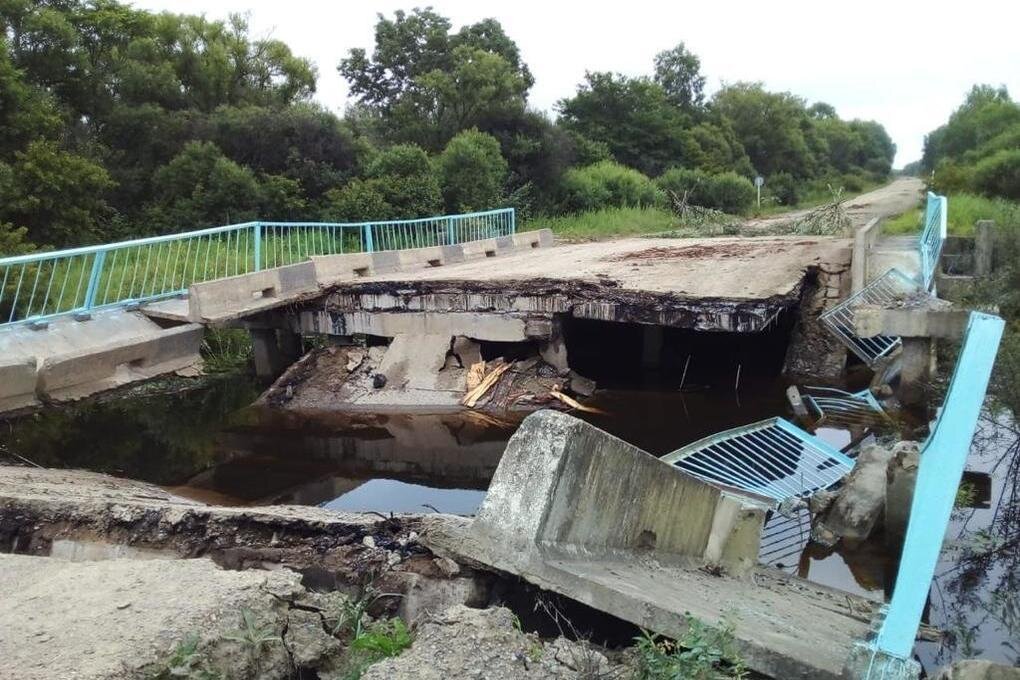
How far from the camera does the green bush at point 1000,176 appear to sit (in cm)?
2641

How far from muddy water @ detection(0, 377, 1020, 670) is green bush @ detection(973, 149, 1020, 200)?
21.3 metres

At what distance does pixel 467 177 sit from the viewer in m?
22.4

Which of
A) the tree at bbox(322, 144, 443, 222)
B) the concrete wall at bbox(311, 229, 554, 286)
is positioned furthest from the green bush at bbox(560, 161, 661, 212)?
the concrete wall at bbox(311, 229, 554, 286)

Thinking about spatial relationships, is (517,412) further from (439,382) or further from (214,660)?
(214,660)

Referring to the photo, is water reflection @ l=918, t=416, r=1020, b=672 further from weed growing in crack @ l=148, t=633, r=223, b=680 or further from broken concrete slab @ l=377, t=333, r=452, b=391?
broken concrete slab @ l=377, t=333, r=452, b=391

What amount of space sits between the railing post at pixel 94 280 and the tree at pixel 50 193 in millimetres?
6327

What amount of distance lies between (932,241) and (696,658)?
10.5 meters

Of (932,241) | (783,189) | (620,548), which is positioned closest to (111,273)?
(620,548)

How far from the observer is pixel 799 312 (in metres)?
11.2

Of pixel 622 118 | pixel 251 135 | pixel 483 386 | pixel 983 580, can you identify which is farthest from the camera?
pixel 622 118

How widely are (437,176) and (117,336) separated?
13.8 metres

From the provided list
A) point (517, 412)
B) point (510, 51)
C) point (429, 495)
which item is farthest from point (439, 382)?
point (510, 51)

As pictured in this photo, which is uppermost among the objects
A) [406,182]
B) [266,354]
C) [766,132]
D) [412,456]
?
[766,132]

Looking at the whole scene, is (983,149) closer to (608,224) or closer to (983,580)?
(608,224)
